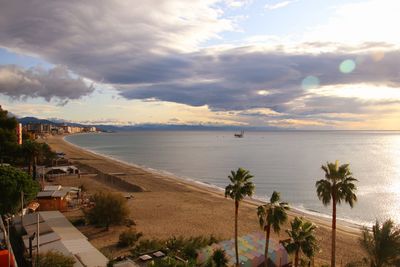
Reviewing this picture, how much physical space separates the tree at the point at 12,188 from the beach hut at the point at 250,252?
1459cm

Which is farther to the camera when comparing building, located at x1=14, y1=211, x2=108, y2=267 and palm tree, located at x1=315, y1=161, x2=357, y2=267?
building, located at x1=14, y1=211, x2=108, y2=267

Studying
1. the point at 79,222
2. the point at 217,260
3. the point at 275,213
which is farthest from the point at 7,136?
the point at 275,213

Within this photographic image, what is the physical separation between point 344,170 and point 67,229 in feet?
63.1

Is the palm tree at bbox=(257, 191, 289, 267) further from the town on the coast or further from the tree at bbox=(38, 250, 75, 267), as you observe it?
the tree at bbox=(38, 250, 75, 267)

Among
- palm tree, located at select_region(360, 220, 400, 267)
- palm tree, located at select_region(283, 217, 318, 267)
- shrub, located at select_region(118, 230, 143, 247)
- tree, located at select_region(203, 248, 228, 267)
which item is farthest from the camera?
shrub, located at select_region(118, 230, 143, 247)

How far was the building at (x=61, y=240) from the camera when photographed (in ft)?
67.1

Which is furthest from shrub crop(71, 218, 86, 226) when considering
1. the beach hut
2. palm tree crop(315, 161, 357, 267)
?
palm tree crop(315, 161, 357, 267)

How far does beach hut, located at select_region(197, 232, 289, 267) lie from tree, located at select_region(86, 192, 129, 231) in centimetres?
1227

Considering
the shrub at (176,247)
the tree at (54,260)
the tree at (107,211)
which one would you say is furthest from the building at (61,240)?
the tree at (107,211)

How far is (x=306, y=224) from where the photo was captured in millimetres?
18953

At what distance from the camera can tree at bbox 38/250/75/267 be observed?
17.9 m

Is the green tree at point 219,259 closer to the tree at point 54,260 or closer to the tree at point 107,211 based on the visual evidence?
the tree at point 54,260

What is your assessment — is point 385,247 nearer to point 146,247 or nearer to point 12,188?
point 146,247

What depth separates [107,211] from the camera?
31.9 m
